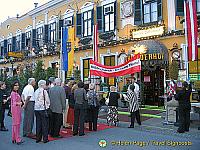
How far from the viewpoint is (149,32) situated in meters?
15.6

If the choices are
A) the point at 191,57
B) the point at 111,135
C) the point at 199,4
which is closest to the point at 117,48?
the point at 199,4

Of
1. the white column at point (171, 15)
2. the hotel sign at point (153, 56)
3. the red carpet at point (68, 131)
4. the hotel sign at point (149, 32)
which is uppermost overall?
the white column at point (171, 15)

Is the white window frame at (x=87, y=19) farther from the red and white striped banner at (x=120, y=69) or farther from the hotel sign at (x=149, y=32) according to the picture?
the red and white striped banner at (x=120, y=69)

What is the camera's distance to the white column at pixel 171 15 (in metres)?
14.6

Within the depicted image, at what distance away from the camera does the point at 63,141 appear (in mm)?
8289

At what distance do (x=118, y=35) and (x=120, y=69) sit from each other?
226 inches

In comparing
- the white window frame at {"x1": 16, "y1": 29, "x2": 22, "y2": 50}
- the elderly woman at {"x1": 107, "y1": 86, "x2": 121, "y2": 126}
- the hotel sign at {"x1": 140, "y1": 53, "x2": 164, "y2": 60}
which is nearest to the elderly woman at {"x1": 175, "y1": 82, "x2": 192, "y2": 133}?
the elderly woman at {"x1": 107, "y1": 86, "x2": 121, "y2": 126}

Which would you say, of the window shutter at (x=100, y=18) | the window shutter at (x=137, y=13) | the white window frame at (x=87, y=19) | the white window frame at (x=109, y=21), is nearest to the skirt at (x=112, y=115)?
the window shutter at (x=137, y=13)

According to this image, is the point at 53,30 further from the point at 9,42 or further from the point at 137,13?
the point at 9,42

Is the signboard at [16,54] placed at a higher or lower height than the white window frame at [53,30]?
lower

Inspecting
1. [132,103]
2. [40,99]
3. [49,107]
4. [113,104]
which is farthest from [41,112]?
[132,103]

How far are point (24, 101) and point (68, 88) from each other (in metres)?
2.07

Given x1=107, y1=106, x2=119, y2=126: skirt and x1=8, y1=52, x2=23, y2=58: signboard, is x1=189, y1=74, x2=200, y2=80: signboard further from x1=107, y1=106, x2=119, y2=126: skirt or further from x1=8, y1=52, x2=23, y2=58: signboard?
x1=8, y1=52, x2=23, y2=58: signboard

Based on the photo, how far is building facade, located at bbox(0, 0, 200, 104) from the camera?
14.6m
